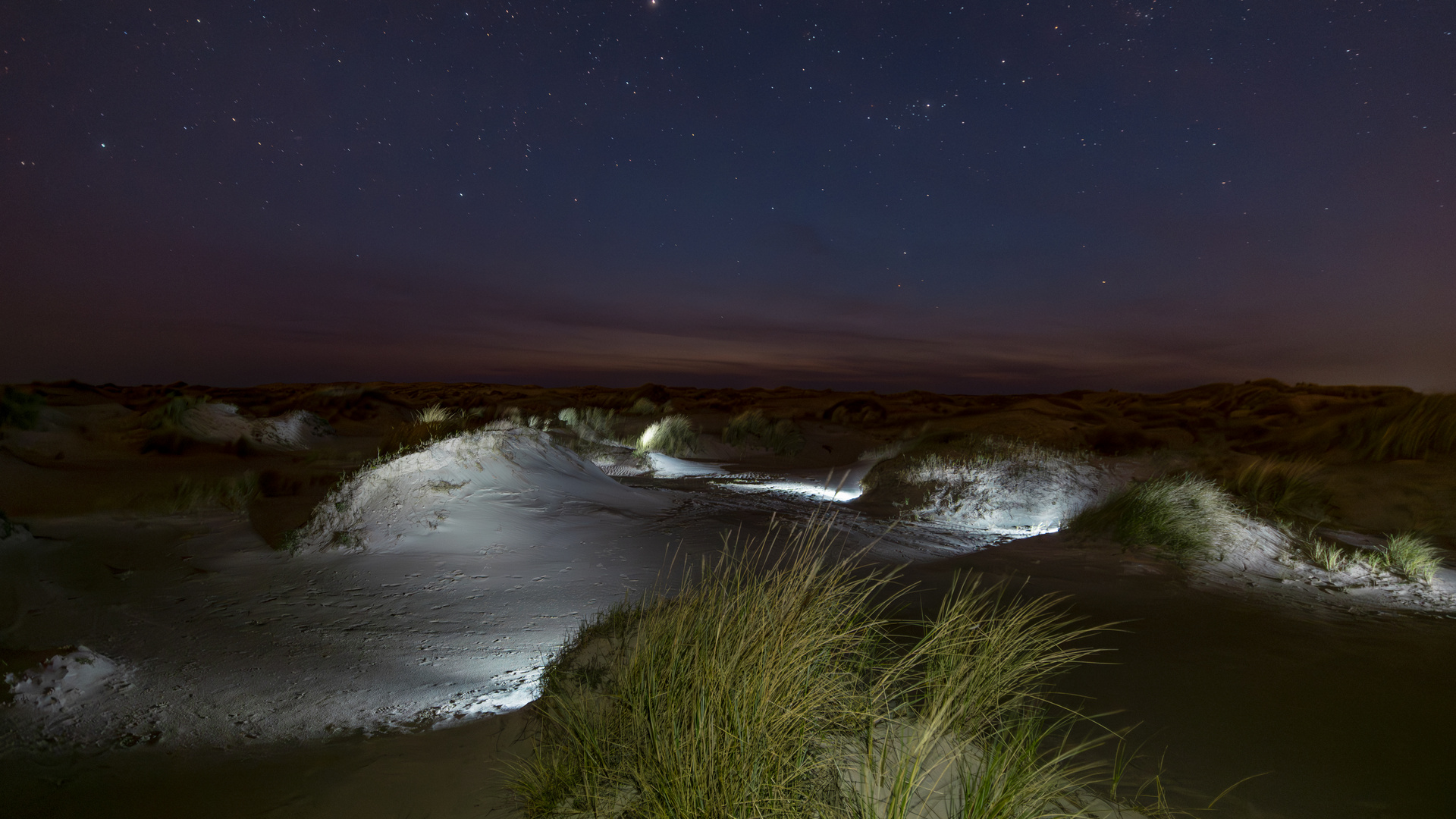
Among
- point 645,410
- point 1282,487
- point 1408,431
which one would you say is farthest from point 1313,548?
point 645,410

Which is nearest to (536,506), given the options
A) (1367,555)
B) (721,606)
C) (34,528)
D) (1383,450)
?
(34,528)

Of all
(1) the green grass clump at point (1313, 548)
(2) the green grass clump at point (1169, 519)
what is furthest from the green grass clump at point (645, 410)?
(1) the green grass clump at point (1313, 548)

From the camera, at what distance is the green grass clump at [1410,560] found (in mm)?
5492

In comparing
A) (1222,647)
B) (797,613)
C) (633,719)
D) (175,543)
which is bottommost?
(175,543)

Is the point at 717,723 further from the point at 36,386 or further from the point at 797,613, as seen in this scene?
the point at 36,386

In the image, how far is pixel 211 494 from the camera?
8.05m

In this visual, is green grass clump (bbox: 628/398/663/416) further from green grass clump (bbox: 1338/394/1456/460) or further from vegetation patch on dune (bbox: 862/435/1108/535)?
green grass clump (bbox: 1338/394/1456/460)

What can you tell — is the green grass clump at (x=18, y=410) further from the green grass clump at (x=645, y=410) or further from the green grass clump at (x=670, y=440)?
the green grass clump at (x=645, y=410)

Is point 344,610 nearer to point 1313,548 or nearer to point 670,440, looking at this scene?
point 1313,548

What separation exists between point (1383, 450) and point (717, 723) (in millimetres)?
12499

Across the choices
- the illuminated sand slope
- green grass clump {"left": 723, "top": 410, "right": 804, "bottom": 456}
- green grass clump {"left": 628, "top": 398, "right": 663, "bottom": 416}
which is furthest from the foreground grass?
green grass clump {"left": 628, "top": 398, "right": 663, "bottom": 416}

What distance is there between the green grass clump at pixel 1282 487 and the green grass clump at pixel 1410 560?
1.98 metres

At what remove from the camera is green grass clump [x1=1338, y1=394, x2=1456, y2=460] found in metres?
9.34

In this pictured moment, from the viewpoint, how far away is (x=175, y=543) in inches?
241
